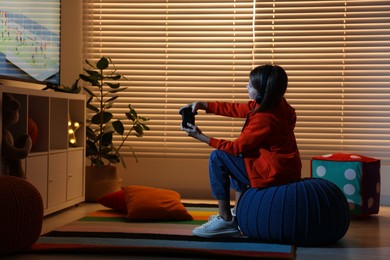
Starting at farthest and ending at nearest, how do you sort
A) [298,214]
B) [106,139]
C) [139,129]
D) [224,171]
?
[139,129], [106,139], [224,171], [298,214]

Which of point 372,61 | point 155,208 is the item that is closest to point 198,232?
point 155,208

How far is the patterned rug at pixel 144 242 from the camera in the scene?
3.00m

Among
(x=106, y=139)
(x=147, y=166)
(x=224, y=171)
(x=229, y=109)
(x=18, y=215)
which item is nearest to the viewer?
(x=18, y=215)

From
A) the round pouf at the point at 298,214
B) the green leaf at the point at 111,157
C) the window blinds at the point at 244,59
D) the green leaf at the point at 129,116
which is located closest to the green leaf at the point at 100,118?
the green leaf at the point at 129,116

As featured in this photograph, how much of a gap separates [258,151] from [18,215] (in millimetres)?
1190

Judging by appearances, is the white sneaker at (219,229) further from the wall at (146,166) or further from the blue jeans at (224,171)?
the wall at (146,166)

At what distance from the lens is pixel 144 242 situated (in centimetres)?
327

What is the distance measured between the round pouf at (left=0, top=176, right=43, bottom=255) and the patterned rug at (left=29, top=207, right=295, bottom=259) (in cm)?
10

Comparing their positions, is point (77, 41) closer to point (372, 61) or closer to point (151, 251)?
point (372, 61)

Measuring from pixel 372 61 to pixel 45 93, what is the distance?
2428 millimetres

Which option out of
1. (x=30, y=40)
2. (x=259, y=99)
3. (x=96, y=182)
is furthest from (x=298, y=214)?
(x=96, y=182)

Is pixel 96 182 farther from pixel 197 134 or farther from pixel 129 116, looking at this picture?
pixel 197 134

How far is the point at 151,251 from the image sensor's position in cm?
299

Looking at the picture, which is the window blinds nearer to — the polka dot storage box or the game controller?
the polka dot storage box
